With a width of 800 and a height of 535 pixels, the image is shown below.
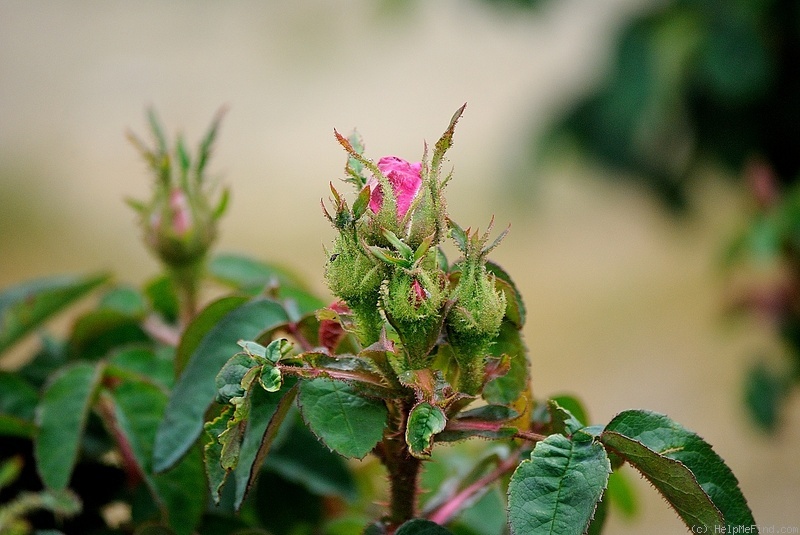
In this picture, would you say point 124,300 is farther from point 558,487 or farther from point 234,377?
point 558,487

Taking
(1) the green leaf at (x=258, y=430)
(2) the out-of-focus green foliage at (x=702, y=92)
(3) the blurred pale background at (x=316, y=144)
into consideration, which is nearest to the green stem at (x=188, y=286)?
(1) the green leaf at (x=258, y=430)

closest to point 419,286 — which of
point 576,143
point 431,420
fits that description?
point 431,420

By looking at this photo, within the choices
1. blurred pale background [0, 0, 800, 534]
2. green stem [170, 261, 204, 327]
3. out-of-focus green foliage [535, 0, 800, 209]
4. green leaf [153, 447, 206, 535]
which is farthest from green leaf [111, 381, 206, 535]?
blurred pale background [0, 0, 800, 534]

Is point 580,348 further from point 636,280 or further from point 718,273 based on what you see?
point 718,273

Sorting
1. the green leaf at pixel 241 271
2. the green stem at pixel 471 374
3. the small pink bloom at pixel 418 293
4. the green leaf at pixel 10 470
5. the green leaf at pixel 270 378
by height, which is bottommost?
the green leaf at pixel 10 470

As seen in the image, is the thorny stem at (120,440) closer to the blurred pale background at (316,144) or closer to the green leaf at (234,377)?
the green leaf at (234,377)

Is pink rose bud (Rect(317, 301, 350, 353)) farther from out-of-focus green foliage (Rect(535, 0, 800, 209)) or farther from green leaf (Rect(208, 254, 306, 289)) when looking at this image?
out-of-focus green foliage (Rect(535, 0, 800, 209))

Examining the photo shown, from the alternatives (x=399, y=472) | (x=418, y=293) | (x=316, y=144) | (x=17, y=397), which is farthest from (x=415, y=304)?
(x=316, y=144)
